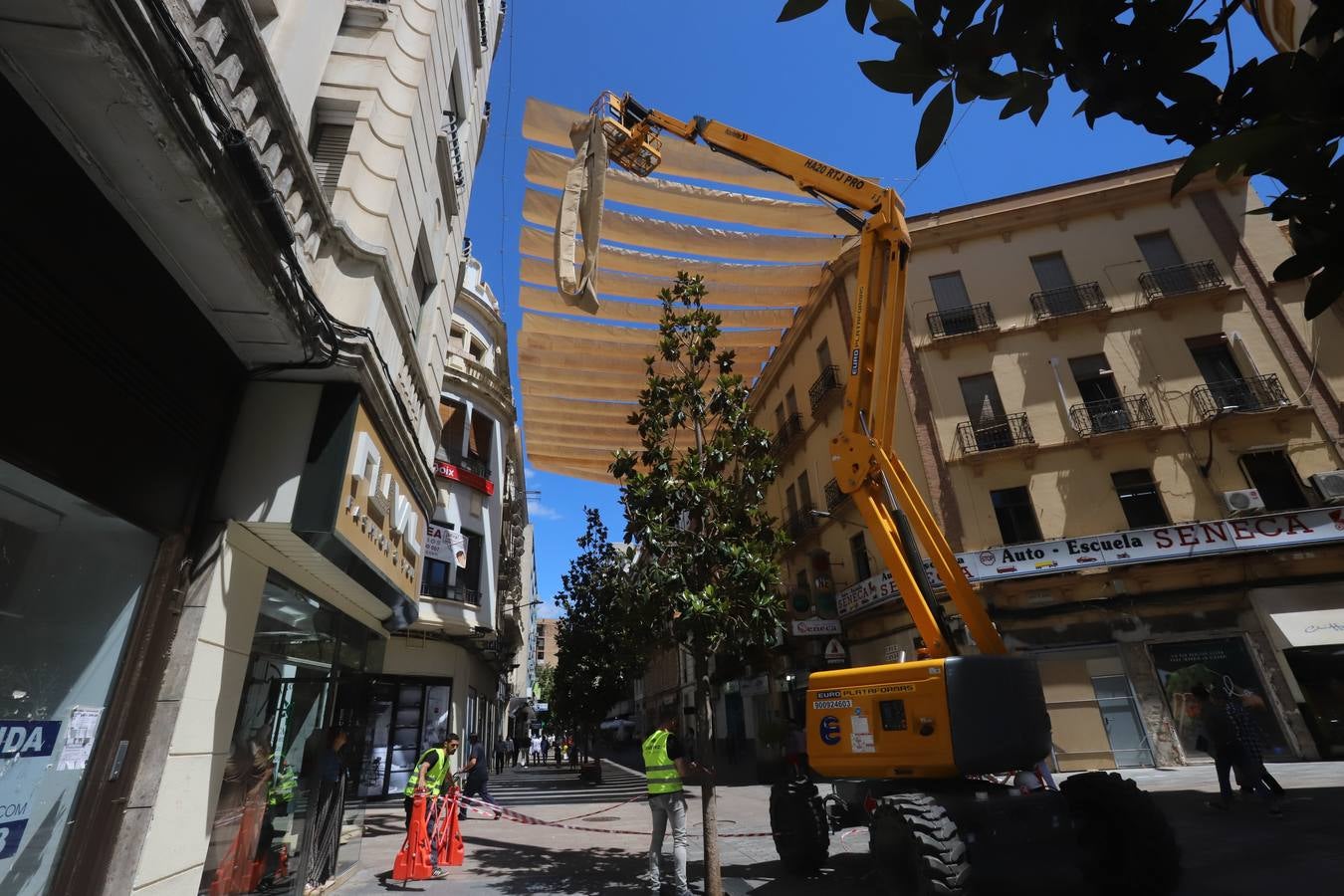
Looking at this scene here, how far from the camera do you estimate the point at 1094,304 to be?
54.0 feet

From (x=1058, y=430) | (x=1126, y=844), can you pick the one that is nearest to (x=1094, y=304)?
(x=1058, y=430)

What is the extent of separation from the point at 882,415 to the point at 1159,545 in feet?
33.7

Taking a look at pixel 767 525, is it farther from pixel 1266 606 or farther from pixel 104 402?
pixel 1266 606

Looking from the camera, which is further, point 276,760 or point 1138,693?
point 1138,693

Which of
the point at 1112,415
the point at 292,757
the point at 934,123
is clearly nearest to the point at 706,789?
the point at 292,757

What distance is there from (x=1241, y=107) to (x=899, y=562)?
6.05 meters

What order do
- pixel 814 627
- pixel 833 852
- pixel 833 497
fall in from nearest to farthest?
pixel 833 852 < pixel 814 627 < pixel 833 497

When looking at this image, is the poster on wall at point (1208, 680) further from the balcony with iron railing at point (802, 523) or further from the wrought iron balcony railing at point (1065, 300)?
the balcony with iron railing at point (802, 523)

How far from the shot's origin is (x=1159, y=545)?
13789 millimetres

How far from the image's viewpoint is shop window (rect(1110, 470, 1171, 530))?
1465 centimetres

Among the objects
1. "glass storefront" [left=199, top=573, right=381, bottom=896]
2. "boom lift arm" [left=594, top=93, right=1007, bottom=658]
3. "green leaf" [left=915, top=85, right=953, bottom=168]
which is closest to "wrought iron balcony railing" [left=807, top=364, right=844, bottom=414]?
"boom lift arm" [left=594, top=93, right=1007, bottom=658]

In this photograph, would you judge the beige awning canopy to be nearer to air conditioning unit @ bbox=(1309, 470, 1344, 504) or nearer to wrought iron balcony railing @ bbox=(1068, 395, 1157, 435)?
wrought iron balcony railing @ bbox=(1068, 395, 1157, 435)

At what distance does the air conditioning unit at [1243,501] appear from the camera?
13.7 metres

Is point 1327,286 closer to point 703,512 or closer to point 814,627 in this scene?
point 703,512
